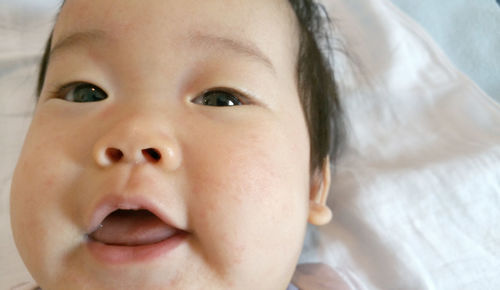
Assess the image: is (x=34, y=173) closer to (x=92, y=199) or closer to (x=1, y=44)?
(x=92, y=199)

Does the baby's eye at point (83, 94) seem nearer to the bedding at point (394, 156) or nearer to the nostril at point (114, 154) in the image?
the nostril at point (114, 154)

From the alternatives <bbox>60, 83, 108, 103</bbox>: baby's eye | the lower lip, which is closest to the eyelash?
<bbox>60, 83, 108, 103</bbox>: baby's eye

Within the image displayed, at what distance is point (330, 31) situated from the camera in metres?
1.16

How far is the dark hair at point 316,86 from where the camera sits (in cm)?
84

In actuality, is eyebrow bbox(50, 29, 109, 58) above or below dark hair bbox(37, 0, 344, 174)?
above

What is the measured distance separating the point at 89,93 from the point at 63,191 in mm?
209

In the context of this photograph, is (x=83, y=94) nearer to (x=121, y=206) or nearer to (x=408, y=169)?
(x=121, y=206)

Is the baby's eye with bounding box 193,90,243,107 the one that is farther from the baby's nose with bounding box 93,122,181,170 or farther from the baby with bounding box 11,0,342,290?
the baby's nose with bounding box 93,122,181,170

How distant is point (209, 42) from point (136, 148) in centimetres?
22

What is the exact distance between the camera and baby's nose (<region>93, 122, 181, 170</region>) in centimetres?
57

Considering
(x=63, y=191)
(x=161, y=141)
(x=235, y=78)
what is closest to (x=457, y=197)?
(x=235, y=78)

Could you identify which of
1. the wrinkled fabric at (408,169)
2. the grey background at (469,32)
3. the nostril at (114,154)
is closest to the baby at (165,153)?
the nostril at (114,154)


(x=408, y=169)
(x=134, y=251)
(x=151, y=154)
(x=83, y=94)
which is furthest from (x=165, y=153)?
(x=408, y=169)

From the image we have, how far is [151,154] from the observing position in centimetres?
59
